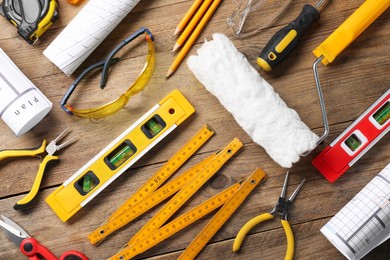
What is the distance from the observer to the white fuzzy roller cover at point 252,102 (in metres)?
1.11

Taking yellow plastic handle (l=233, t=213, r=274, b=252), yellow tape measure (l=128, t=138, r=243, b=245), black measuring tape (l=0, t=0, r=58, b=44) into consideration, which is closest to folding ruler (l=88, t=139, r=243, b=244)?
yellow tape measure (l=128, t=138, r=243, b=245)

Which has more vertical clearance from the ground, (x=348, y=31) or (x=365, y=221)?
(x=348, y=31)

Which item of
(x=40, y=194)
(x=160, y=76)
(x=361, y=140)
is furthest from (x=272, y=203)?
(x=40, y=194)

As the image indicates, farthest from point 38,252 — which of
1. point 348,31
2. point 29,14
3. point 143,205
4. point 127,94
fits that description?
point 348,31

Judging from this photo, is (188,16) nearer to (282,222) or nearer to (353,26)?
(353,26)

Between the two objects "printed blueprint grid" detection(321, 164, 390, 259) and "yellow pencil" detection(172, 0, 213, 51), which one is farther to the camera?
"yellow pencil" detection(172, 0, 213, 51)

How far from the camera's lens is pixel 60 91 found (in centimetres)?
121

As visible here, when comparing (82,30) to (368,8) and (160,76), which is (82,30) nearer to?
(160,76)

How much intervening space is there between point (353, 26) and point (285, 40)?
0.44 feet

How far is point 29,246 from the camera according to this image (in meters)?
1.17

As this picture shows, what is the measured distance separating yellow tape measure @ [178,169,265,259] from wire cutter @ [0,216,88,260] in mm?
225

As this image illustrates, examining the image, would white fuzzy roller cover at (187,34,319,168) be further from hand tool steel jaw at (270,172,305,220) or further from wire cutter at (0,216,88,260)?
wire cutter at (0,216,88,260)

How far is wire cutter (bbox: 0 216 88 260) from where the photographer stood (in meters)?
1.17

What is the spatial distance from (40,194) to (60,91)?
0.73 feet
